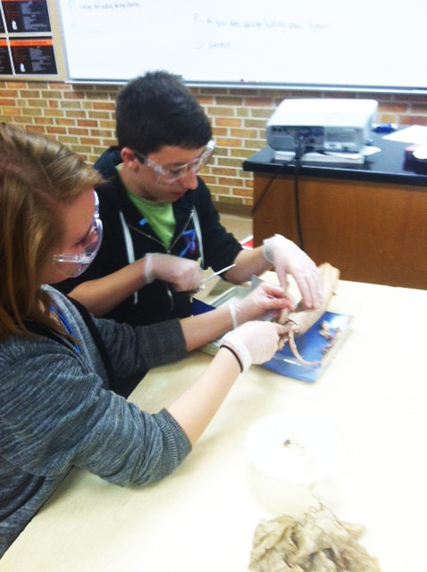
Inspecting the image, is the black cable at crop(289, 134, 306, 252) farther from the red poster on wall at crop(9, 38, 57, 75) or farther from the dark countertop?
the red poster on wall at crop(9, 38, 57, 75)

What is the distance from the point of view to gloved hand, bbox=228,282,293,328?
1.15 metres

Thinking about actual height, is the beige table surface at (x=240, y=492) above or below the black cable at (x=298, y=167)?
below

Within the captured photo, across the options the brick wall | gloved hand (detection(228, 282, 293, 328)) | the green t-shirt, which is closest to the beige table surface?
gloved hand (detection(228, 282, 293, 328))

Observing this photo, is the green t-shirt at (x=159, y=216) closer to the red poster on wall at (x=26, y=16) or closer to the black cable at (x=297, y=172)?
the black cable at (x=297, y=172)

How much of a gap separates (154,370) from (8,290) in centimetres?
46

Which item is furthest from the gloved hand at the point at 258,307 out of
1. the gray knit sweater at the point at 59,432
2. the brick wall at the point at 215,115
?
the brick wall at the point at 215,115

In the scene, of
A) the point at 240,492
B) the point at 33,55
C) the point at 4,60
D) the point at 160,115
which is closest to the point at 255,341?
the point at 240,492

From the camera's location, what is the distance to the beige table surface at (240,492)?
0.69 meters

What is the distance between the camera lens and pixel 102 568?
68 cm

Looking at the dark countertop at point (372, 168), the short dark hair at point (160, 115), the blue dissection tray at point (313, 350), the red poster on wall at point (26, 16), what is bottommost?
the blue dissection tray at point (313, 350)

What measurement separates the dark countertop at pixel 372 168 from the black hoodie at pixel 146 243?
447 millimetres

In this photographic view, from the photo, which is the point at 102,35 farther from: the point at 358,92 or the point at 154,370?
the point at 154,370

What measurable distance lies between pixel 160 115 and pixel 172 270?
365mm

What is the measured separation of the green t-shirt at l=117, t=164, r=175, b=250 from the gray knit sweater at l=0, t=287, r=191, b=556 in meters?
0.57
